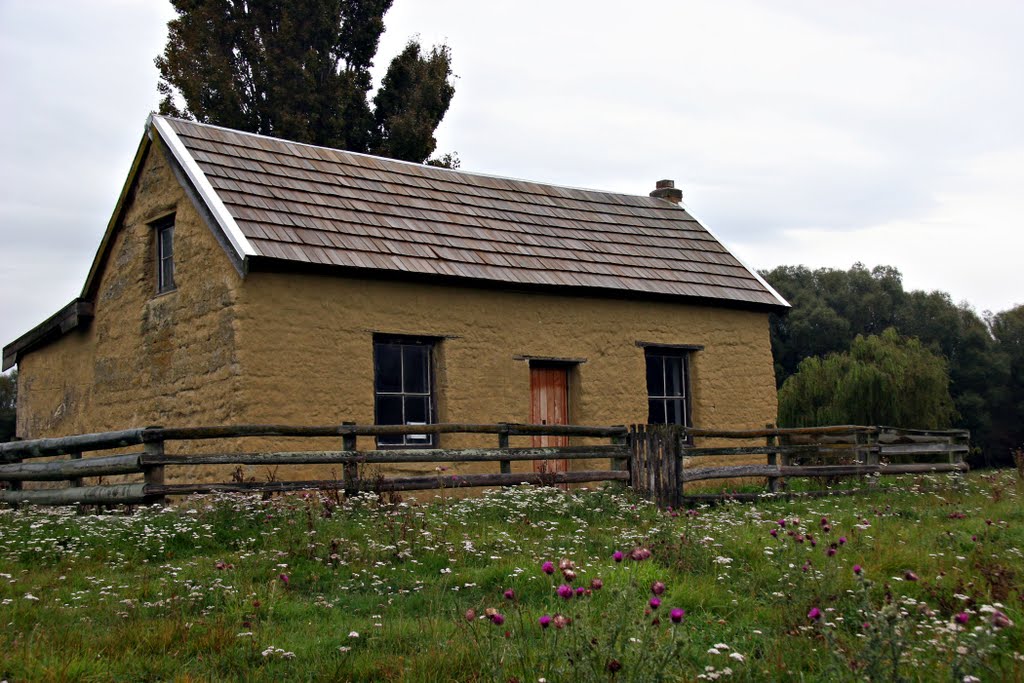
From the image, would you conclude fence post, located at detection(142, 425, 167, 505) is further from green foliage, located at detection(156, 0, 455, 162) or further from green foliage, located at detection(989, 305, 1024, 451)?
green foliage, located at detection(989, 305, 1024, 451)

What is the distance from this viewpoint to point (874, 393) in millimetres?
31766

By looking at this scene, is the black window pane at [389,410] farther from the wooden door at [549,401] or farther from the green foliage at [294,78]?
the green foliage at [294,78]

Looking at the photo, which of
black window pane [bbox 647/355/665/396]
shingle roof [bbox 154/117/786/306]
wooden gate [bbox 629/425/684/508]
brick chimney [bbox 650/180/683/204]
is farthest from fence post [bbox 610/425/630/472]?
brick chimney [bbox 650/180/683/204]

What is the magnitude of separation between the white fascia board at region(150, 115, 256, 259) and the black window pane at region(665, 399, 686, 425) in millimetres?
7555

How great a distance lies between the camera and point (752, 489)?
631 inches

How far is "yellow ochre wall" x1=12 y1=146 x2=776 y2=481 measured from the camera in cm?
1356

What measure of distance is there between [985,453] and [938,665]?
40.2 metres

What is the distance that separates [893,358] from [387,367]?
77.9 feet

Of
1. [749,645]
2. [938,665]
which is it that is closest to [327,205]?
[749,645]

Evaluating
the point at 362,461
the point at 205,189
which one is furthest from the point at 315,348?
the point at 362,461

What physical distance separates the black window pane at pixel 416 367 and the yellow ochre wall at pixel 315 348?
0.21 meters

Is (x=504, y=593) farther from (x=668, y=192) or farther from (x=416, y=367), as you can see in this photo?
(x=668, y=192)

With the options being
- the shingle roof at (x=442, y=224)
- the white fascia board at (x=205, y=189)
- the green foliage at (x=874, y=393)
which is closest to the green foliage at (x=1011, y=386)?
the green foliage at (x=874, y=393)

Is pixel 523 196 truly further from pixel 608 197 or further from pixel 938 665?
pixel 938 665
